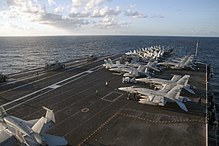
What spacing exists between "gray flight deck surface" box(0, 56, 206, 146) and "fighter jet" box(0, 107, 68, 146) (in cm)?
420

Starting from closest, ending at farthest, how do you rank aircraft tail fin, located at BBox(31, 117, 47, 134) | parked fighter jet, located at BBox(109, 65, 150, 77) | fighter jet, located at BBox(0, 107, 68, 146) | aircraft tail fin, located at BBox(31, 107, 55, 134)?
1. fighter jet, located at BBox(0, 107, 68, 146)
2. aircraft tail fin, located at BBox(31, 117, 47, 134)
3. aircraft tail fin, located at BBox(31, 107, 55, 134)
4. parked fighter jet, located at BBox(109, 65, 150, 77)

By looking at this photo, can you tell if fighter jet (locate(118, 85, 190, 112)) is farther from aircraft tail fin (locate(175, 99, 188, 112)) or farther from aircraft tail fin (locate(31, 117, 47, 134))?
aircraft tail fin (locate(31, 117, 47, 134))

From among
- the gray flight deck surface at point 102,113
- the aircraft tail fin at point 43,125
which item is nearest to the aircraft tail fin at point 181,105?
the gray flight deck surface at point 102,113

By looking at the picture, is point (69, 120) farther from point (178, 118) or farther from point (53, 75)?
point (53, 75)

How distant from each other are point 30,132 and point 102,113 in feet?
55.2

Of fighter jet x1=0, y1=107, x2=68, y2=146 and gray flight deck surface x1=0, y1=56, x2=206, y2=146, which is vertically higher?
fighter jet x1=0, y1=107, x2=68, y2=146

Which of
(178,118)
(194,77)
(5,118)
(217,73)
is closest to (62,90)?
(5,118)

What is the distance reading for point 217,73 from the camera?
105 metres

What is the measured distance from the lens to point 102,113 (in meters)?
42.8

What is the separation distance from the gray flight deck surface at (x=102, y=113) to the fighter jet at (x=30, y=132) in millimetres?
4199

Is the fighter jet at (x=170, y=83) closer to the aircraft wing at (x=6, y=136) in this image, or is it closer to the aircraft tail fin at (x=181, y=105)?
the aircraft tail fin at (x=181, y=105)

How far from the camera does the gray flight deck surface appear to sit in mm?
33719

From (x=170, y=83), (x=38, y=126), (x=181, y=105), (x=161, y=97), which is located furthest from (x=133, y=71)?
(x=38, y=126)

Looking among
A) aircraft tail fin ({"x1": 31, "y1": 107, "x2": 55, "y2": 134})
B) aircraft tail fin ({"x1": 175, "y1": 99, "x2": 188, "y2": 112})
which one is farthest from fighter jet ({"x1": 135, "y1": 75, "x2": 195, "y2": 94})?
aircraft tail fin ({"x1": 31, "y1": 107, "x2": 55, "y2": 134})
